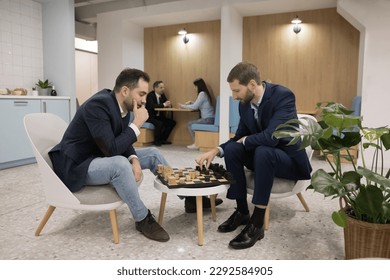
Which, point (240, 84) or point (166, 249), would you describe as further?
point (240, 84)

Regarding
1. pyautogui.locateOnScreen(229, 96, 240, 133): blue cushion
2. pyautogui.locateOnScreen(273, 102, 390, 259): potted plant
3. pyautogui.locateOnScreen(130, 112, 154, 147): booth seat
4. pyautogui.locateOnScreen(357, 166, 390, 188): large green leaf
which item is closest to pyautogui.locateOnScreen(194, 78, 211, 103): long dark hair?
pyautogui.locateOnScreen(229, 96, 240, 133): blue cushion

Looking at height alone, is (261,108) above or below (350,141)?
above

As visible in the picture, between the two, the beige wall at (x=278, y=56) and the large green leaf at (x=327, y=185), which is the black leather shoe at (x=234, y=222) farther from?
the beige wall at (x=278, y=56)

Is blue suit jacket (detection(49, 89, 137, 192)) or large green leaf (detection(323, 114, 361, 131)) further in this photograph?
blue suit jacket (detection(49, 89, 137, 192))

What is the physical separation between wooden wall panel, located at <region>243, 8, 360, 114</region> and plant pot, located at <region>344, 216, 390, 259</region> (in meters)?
4.25

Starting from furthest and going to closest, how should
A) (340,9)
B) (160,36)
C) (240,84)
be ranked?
(160,36)
(340,9)
(240,84)

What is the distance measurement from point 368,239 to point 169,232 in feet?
3.69

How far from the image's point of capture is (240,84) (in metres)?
2.14

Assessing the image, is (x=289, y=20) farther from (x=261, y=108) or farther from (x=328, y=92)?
(x=261, y=108)

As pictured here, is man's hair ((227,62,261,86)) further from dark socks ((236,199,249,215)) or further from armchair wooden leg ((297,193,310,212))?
armchair wooden leg ((297,193,310,212))

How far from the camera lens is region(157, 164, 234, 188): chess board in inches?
73.4
